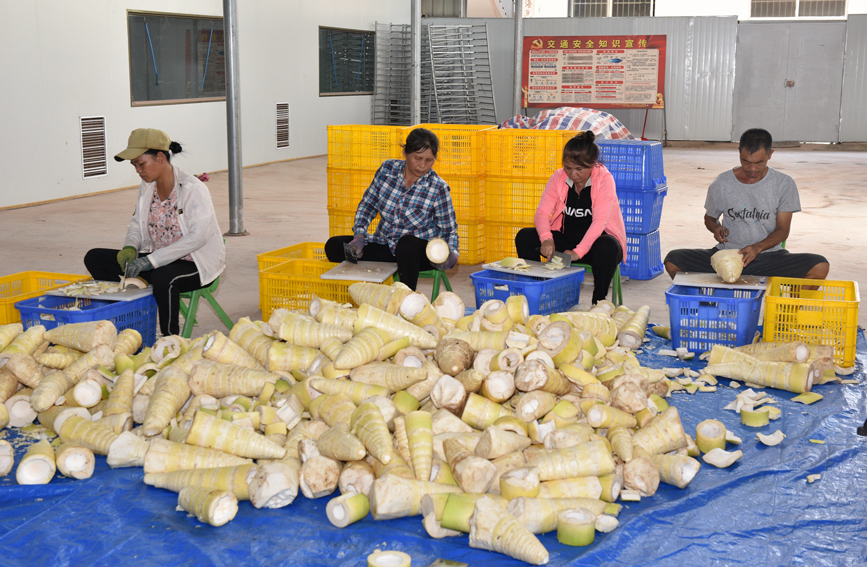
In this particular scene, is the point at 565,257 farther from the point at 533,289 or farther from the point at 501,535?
the point at 501,535

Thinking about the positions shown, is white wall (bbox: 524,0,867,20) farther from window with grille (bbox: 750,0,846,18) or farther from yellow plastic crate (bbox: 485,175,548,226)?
yellow plastic crate (bbox: 485,175,548,226)

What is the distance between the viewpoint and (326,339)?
2.99 m

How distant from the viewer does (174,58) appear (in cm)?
1054

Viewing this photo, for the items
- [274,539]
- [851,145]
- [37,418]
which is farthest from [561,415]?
[851,145]

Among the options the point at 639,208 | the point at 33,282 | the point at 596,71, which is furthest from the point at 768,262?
the point at 596,71

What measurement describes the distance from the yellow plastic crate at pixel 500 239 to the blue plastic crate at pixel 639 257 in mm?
753

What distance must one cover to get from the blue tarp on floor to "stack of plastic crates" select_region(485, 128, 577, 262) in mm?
3142

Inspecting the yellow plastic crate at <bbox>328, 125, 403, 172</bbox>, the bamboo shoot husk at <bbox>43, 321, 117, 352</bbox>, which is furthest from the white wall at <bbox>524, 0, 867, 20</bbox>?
the bamboo shoot husk at <bbox>43, 321, 117, 352</bbox>

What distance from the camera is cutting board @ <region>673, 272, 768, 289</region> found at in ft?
12.6

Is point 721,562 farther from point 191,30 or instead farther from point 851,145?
point 851,145

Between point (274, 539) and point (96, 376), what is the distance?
3.82 feet

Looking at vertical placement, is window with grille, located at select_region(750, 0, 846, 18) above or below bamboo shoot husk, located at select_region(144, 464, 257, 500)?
above

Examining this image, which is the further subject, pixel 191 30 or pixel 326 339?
pixel 191 30

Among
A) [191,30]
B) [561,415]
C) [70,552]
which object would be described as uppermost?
[191,30]
